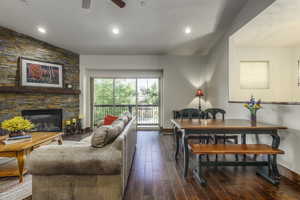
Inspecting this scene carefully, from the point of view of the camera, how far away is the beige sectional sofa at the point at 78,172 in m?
1.61

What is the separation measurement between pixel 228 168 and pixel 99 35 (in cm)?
441

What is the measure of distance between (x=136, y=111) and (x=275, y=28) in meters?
4.53

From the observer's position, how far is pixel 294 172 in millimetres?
2258

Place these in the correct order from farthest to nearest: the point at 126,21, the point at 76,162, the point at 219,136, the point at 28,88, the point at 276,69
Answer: the point at 276,69
the point at 28,88
the point at 126,21
the point at 219,136
the point at 76,162

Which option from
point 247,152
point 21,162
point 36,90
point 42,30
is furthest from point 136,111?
point 247,152

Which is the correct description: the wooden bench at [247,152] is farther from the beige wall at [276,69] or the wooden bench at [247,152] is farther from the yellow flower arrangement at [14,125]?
the yellow flower arrangement at [14,125]

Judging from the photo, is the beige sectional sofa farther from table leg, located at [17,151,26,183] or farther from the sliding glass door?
the sliding glass door

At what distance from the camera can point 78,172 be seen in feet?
5.36

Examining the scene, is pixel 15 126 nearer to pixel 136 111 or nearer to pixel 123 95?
pixel 123 95

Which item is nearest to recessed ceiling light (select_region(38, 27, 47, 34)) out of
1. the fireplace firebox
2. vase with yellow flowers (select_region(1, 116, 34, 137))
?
the fireplace firebox

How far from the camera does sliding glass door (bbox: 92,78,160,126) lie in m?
5.77

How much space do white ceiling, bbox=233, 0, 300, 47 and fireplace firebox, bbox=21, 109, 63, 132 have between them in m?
5.51

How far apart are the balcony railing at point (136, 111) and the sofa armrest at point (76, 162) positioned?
4119 millimetres

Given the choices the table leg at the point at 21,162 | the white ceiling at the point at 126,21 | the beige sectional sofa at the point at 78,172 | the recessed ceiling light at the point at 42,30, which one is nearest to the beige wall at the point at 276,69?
the white ceiling at the point at 126,21
